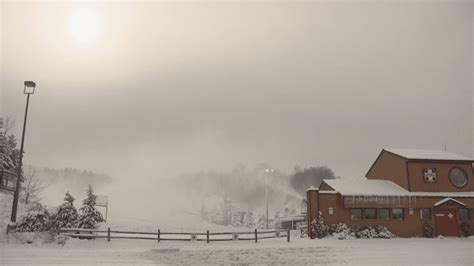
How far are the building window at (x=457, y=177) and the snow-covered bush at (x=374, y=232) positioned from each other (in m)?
9.40

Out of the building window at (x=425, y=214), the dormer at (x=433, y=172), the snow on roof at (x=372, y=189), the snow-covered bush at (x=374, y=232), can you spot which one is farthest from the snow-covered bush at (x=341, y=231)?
the dormer at (x=433, y=172)

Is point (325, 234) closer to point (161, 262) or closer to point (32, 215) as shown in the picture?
point (161, 262)

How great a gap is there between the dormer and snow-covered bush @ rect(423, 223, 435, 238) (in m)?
3.30

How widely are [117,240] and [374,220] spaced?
69.4 feet

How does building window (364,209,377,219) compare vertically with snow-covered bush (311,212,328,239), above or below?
above

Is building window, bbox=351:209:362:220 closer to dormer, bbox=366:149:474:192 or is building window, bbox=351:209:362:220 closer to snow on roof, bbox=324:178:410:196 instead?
snow on roof, bbox=324:178:410:196

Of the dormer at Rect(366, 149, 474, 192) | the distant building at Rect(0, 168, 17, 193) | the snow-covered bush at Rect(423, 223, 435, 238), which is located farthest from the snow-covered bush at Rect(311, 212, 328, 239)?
the distant building at Rect(0, 168, 17, 193)

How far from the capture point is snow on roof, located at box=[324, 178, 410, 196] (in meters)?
36.6

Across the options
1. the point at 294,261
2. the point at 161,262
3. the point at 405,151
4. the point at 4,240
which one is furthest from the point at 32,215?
the point at 405,151

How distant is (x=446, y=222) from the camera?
3731cm

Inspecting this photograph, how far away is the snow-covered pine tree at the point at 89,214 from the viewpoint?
31177 mm

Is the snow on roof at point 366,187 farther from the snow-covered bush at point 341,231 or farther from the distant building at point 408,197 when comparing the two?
the snow-covered bush at point 341,231

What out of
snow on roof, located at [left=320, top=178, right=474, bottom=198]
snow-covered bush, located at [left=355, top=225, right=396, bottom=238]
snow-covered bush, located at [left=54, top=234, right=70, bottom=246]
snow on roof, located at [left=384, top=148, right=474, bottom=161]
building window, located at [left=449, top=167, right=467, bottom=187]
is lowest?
snow-covered bush, located at [left=54, top=234, right=70, bottom=246]

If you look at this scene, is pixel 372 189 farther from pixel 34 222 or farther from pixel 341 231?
pixel 34 222
